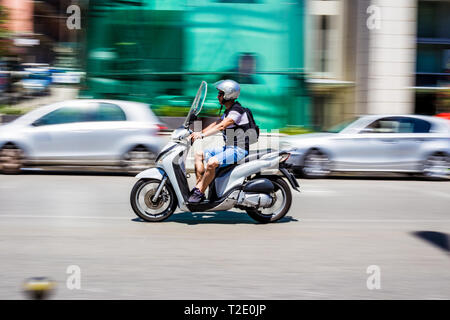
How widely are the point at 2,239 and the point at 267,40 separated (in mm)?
13910

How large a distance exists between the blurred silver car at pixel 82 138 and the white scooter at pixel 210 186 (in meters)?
5.29

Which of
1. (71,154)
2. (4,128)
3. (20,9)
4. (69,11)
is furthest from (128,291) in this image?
(20,9)

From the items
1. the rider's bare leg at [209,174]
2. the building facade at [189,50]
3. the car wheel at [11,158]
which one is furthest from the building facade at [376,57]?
the rider's bare leg at [209,174]

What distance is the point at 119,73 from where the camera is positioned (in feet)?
62.7

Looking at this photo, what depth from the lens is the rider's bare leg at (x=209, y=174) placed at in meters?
7.62

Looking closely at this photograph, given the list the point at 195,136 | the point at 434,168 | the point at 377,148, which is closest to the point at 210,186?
the point at 195,136

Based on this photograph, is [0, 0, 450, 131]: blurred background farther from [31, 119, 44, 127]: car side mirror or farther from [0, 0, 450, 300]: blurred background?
[31, 119, 44, 127]: car side mirror

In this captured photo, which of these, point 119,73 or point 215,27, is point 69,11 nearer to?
point 119,73

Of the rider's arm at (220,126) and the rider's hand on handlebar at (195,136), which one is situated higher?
the rider's arm at (220,126)

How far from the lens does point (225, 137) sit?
304 inches

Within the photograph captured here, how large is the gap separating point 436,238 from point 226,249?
2.50 m

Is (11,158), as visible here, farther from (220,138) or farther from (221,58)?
(221,58)

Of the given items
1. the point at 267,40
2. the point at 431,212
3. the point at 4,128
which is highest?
the point at 267,40

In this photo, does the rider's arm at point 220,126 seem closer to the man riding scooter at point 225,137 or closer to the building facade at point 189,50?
the man riding scooter at point 225,137
